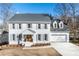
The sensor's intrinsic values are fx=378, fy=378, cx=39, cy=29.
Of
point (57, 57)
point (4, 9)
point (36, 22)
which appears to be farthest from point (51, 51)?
point (4, 9)

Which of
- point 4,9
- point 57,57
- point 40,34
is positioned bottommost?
point 57,57

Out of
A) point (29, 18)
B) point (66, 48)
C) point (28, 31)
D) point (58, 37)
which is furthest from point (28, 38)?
point (66, 48)

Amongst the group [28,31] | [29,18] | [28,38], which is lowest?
[28,38]

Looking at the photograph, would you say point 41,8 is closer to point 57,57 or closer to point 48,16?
point 48,16

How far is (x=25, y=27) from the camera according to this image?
18.2 ft

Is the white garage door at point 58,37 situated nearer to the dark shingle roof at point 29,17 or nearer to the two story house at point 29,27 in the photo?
the two story house at point 29,27

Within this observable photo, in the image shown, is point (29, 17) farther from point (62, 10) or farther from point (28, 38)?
point (62, 10)

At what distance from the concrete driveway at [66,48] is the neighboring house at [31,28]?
109mm

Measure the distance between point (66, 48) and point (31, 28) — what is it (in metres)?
0.59

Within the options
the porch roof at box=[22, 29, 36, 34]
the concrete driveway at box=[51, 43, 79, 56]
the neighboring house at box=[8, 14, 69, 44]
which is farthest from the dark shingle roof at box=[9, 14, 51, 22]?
the concrete driveway at box=[51, 43, 79, 56]

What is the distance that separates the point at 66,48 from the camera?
18.2ft

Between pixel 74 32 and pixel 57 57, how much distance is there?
44cm

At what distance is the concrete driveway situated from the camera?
18.0ft

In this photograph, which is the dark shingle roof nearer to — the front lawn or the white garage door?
the white garage door
